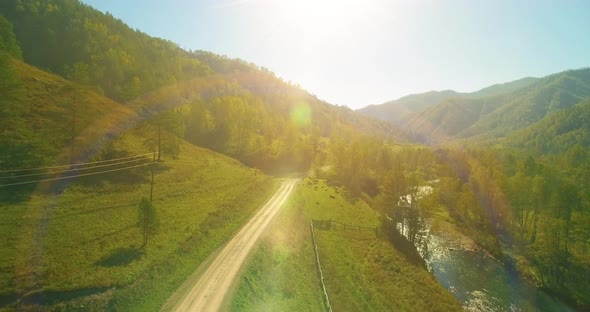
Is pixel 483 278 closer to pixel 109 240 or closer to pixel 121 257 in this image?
pixel 121 257

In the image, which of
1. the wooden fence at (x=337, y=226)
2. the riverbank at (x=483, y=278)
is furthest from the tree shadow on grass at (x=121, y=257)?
the riverbank at (x=483, y=278)

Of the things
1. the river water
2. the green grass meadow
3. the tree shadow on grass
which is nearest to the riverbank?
the river water

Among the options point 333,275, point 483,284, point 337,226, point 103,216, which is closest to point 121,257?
point 103,216

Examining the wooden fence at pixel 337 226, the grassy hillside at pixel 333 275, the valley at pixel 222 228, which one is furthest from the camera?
the wooden fence at pixel 337 226

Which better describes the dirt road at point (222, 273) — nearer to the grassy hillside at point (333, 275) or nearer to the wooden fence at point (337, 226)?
the grassy hillside at point (333, 275)

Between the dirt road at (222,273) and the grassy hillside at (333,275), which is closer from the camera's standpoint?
the dirt road at (222,273)

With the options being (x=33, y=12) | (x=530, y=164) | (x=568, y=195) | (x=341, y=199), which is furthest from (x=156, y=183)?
(x=33, y=12)

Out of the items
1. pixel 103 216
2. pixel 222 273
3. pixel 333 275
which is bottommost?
pixel 333 275
